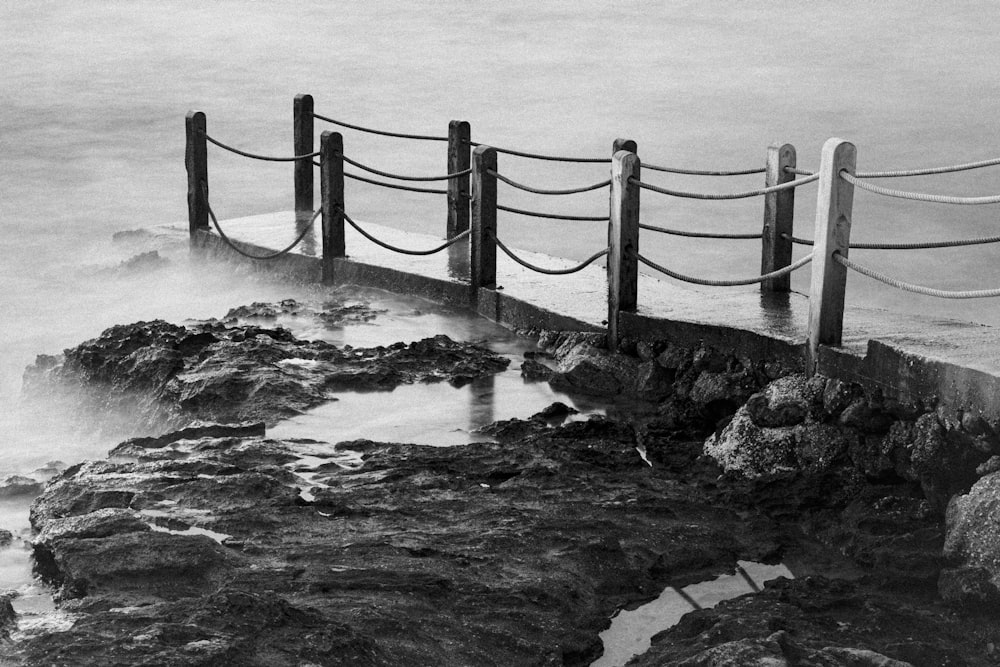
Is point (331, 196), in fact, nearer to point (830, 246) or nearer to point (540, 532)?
point (830, 246)

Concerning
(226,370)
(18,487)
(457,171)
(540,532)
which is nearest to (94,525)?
(18,487)

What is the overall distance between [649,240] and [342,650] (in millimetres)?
18002

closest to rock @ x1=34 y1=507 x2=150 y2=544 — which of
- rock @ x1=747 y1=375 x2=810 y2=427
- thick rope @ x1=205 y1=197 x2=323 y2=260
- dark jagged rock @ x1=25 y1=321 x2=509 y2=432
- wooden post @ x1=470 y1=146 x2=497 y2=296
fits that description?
dark jagged rock @ x1=25 y1=321 x2=509 y2=432

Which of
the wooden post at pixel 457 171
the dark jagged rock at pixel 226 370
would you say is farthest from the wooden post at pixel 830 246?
the wooden post at pixel 457 171

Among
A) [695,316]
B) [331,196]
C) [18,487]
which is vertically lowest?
[18,487]

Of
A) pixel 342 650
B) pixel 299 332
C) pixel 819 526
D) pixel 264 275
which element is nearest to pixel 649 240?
pixel 264 275

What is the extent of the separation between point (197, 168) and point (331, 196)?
2.51 meters

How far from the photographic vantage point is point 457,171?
11.1 metres

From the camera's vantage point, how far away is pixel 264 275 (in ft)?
38.3

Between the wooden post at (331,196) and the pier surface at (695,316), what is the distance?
11cm

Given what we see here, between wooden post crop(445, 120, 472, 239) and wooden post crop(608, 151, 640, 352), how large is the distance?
122 inches

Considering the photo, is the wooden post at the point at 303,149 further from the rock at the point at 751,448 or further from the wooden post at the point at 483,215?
the rock at the point at 751,448

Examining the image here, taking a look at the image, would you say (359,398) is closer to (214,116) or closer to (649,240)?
(649,240)

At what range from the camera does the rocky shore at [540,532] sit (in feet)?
14.5
